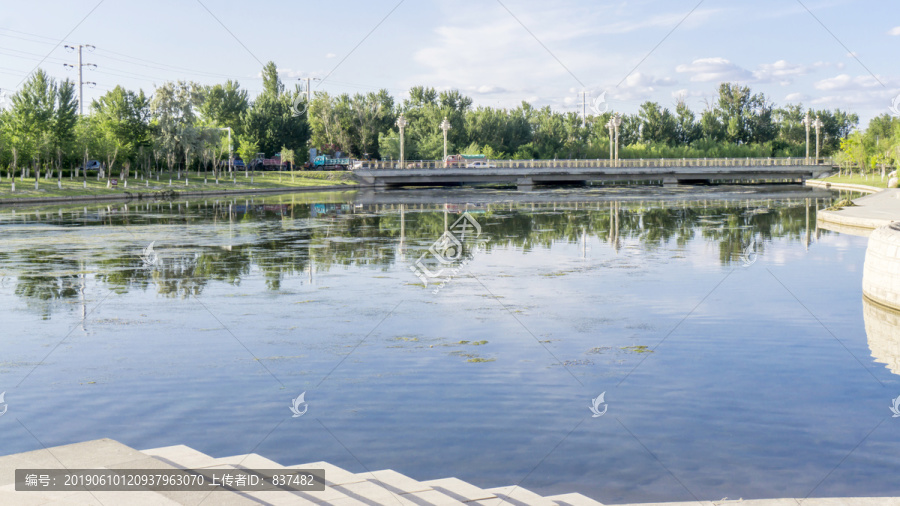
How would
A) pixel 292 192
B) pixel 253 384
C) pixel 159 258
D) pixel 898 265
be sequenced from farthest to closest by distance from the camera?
pixel 292 192, pixel 159 258, pixel 898 265, pixel 253 384

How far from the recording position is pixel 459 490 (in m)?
7.79

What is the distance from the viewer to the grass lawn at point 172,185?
7181 cm

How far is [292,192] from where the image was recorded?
306 feet

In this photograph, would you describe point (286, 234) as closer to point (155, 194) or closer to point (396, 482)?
point (396, 482)

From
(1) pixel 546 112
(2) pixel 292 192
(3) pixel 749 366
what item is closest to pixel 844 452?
(3) pixel 749 366

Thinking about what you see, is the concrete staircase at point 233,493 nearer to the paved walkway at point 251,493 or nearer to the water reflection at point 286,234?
the paved walkway at point 251,493

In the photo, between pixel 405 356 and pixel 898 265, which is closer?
pixel 405 356

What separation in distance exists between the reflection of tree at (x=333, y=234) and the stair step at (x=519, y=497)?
15.1 metres

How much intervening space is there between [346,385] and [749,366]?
668 centimetres

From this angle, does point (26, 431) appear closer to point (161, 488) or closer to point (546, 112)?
point (161, 488)

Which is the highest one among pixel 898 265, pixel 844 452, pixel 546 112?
pixel 546 112

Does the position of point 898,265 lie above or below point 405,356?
above

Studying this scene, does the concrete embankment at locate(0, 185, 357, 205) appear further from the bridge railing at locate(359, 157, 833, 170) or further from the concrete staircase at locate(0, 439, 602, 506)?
the concrete staircase at locate(0, 439, 602, 506)

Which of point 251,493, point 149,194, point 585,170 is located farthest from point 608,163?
point 251,493
